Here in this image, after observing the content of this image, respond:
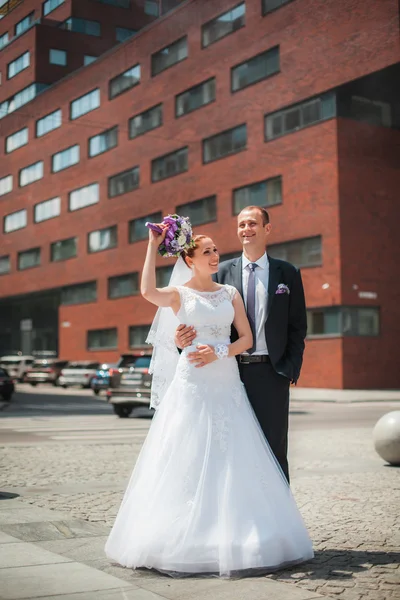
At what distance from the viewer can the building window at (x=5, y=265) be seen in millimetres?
62031

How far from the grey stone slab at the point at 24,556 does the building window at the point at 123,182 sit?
4384 centimetres

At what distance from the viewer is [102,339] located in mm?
51094

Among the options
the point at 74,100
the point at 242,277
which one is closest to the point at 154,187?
the point at 74,100

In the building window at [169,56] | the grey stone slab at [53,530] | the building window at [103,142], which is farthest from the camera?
the building window at [103,142]

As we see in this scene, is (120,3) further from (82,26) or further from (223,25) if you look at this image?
(223,25)

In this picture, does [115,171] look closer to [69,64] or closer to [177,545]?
[69,64]

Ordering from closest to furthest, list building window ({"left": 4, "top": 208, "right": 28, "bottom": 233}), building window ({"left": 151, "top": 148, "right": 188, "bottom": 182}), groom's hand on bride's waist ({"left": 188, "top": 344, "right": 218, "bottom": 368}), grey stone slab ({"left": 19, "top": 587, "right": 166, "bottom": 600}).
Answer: grey stone slab ({"left": 19, "top": 587, "right": 166, "bottom": 600})
groom's hand on bride's waist ({"left": 188, "top": 344, "right": 218, "bottom": 368})
building window ({"left": 151, "top": 148, "right": 188, "bottom": 182})
building window ({"left": 4, "top": 208, "right": 28, "bottom": 233})

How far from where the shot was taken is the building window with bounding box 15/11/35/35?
54.4 meters

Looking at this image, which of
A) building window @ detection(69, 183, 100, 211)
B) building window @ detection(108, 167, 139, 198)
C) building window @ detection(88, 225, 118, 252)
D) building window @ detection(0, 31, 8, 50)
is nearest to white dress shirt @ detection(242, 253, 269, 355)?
building window @ detection(108, 167, 139, 198)

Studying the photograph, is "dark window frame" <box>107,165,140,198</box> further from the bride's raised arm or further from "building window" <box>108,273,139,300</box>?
the bride's raised arm

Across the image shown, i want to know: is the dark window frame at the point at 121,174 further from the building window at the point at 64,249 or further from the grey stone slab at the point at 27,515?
the grey stone slab at the point at 27,515

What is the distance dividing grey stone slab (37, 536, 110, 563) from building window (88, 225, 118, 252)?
45.0 metres

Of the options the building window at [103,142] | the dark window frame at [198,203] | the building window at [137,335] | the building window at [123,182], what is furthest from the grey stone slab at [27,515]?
the building window at [103,142]

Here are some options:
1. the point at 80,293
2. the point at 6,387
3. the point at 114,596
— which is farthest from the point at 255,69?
the point at 114,596
